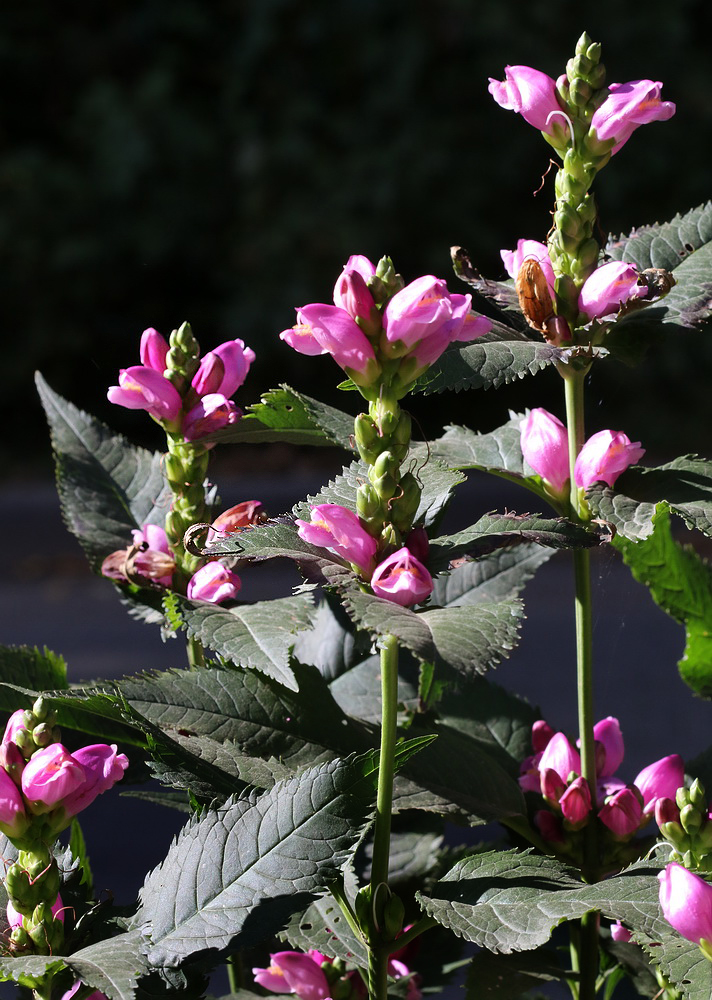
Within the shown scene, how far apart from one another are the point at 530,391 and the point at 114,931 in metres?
3.42

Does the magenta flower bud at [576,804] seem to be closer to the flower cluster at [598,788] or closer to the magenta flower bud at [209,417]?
the flower cluster at [598,788]

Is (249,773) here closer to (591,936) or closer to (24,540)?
(591,936)

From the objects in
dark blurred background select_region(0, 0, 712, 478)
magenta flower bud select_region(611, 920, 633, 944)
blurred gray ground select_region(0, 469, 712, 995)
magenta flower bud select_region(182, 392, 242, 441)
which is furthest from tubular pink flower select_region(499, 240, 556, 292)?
dark blurred background select_region(0, 0, 712, 478)

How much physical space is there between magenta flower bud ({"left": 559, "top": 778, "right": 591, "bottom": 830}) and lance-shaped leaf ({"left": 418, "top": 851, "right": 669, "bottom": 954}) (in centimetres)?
4

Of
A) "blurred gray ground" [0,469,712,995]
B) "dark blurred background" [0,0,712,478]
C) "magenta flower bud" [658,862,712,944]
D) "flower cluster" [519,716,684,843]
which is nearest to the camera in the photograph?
"magenta flower bud" [658,862,712,944]

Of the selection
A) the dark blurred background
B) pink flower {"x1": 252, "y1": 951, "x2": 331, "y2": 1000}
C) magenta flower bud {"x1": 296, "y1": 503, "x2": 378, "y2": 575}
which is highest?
the dark blurred background

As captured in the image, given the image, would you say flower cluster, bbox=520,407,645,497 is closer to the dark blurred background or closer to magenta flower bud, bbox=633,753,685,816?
magenta flower bud, bbox=633,753,685,816

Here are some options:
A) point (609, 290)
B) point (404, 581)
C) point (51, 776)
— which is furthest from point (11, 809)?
point (609, 290)

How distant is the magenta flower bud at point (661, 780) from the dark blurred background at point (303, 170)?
3.35m

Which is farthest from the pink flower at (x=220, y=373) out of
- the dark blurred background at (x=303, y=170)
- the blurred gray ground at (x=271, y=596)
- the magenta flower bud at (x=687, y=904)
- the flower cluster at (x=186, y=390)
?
the dark blurred background at (x=303, y=170)

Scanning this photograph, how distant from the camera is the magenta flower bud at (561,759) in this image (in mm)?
407

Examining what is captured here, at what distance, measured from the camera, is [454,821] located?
354mm

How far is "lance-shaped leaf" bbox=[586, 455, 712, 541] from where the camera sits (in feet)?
1.08

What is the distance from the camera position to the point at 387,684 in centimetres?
31
